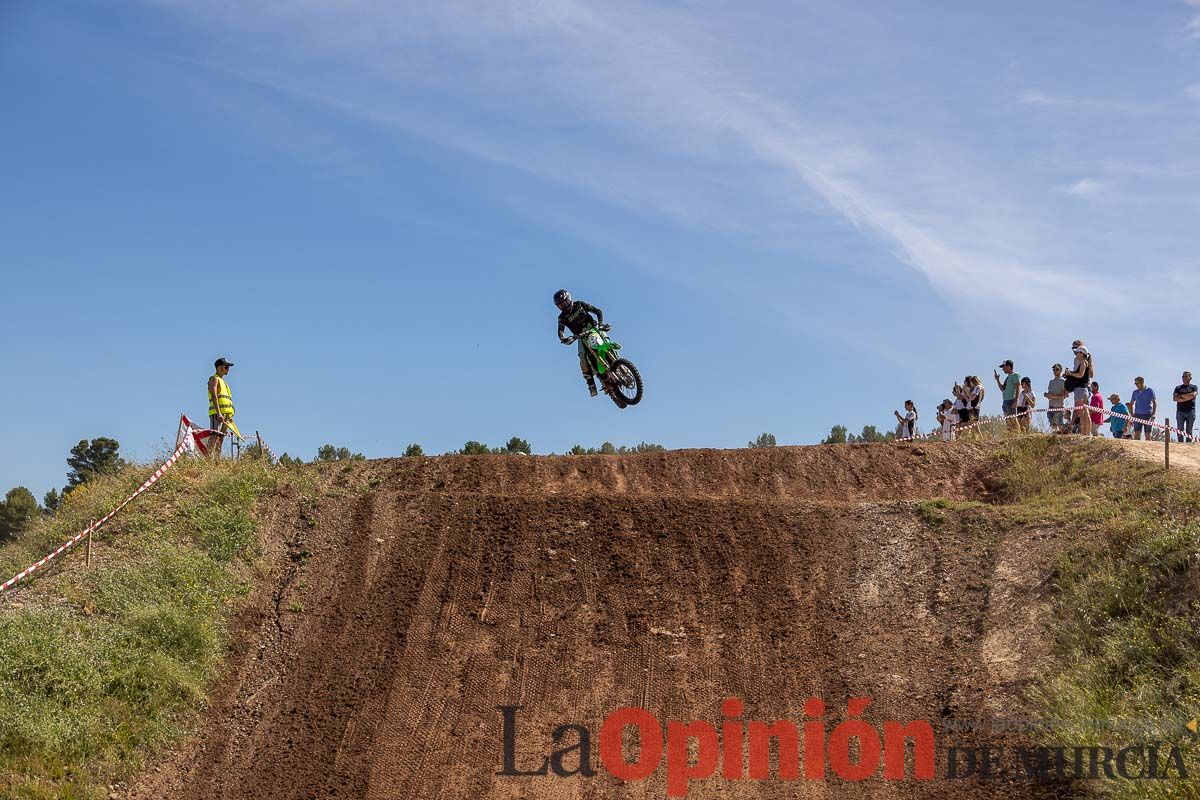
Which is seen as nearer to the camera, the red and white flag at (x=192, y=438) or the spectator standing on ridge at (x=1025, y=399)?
the red and white flag at (x=192, y=438)

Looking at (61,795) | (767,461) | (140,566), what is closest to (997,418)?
(767,461)

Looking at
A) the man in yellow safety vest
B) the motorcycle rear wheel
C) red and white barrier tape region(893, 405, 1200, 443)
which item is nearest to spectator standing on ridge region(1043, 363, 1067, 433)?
red and white barrier tape region(893, 405, 1200, 443)

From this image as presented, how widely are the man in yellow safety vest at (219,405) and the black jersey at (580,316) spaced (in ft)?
19.7

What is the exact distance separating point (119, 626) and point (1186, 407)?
18.9 meters

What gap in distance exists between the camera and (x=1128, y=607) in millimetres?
13820

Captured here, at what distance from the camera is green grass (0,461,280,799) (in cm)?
1248

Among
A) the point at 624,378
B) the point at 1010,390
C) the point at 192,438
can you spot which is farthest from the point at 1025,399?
the point at 192,438

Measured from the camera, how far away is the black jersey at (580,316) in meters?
18.9

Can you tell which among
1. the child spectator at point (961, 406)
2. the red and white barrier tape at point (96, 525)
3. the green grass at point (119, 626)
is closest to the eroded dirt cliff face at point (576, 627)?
the green grass at point (119, 626)

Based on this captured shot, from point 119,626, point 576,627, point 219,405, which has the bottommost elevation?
point 119,626

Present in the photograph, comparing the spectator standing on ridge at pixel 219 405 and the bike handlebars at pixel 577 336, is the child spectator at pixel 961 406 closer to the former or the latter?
the bike handlebars at pixel 577 336

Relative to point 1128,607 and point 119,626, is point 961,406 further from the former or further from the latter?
point 119,626

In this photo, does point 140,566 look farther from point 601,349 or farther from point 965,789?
point 965,789

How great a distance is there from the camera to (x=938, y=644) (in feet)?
48.8
